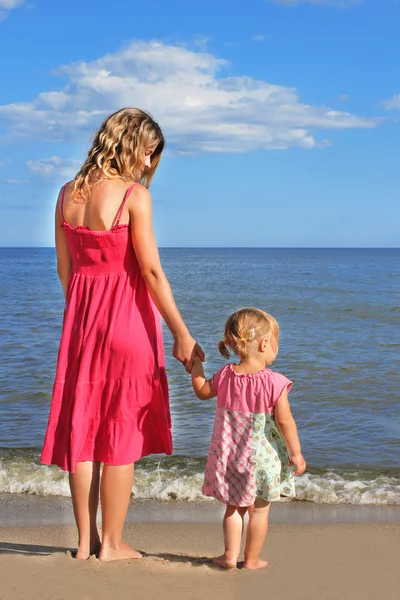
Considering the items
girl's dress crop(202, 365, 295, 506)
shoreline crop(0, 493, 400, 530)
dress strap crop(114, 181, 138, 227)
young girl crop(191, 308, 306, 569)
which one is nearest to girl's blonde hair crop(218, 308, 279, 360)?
young girl crop(191, 308, 306, 569)

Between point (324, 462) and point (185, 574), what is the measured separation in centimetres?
258

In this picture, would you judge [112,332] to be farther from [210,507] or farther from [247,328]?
[210,507]

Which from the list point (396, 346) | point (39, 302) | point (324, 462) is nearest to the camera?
point (324, 462)

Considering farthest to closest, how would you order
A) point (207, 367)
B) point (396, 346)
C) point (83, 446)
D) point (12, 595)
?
point (396, 346), point (207, 367), point (83, 446), point (12, 595)

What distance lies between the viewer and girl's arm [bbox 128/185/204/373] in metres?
2.99

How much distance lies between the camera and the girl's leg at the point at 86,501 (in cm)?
310

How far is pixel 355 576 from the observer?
3170mm

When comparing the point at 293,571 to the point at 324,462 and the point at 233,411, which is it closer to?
the point at 233,411

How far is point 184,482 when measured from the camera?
482cm

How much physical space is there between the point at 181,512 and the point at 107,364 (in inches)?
63.8

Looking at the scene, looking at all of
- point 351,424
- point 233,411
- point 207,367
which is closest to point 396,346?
point 207,367

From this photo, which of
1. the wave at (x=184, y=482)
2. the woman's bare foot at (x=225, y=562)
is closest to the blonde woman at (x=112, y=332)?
the woman's bare foot at (x=225, y=562)

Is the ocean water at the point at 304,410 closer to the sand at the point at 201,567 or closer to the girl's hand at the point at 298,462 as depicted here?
the sand at the point at 201,567

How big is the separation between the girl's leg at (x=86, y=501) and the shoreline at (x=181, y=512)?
92 cm
